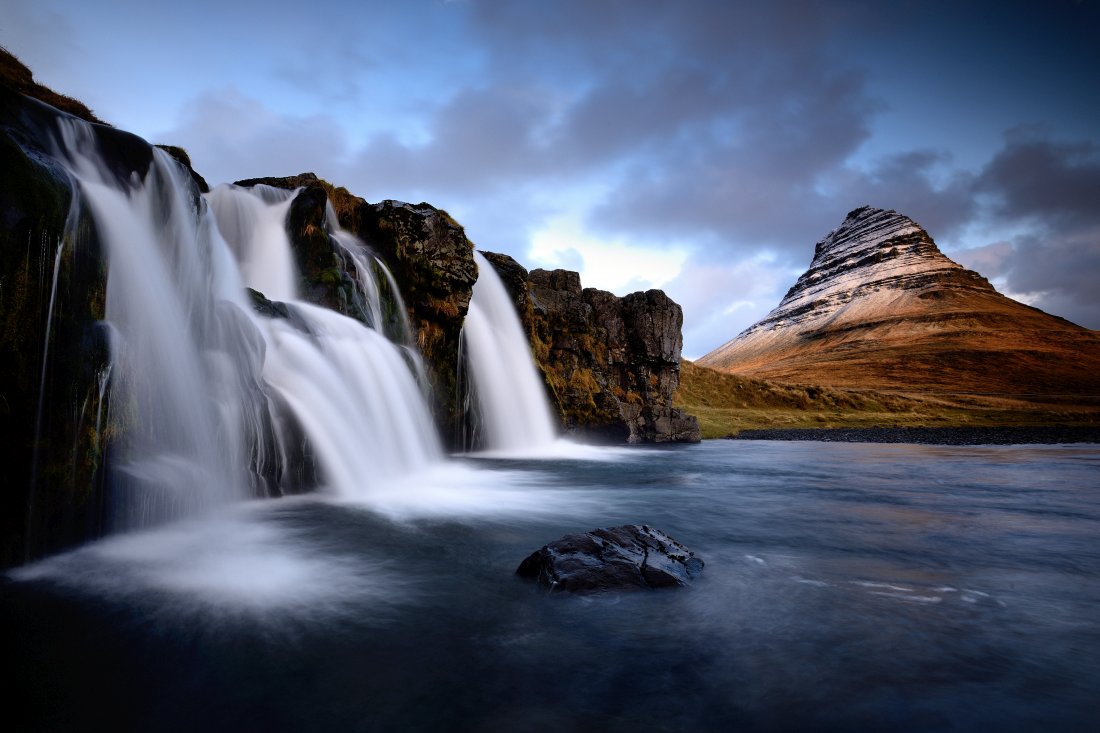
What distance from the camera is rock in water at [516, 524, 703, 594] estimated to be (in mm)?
6059

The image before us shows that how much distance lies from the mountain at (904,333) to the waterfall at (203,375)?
325 ft

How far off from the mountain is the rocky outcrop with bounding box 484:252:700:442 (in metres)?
72.3

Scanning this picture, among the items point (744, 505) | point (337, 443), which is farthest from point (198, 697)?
point (744, 505)

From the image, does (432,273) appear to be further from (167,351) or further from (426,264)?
(167,351)

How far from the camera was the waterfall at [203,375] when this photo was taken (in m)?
8.01

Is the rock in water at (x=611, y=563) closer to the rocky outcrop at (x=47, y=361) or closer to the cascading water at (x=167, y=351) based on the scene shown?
the rocky outcrop at (x=47, y=361)

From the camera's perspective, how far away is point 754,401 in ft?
229

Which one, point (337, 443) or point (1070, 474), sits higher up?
point (337, 443)

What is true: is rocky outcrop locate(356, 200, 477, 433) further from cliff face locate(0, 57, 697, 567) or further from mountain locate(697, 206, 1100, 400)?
mountain locate(697, 206, 1100, 400)

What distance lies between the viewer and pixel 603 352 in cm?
3622

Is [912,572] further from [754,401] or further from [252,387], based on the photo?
[754,401]

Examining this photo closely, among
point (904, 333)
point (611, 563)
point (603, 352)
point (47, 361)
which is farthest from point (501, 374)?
point (904, 333)

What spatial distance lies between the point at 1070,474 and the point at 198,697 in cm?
2577

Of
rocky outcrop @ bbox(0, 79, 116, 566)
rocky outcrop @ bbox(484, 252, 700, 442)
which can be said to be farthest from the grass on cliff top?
rocky outcrop @ bbox(0, 79, 116, 566)
